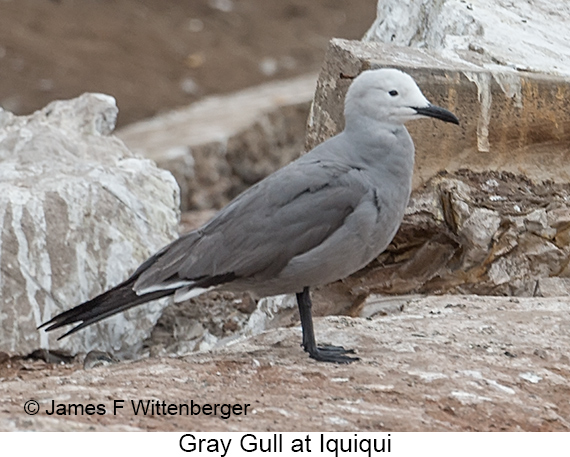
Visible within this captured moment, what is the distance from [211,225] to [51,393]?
91 centimetres

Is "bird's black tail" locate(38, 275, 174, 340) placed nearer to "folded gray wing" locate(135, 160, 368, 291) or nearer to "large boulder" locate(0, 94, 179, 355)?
"folded gray wing" locate(135, 160, 368, 291)

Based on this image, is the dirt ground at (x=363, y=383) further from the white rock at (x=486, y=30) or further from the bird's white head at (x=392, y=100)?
the white rock at (x=486, y=30)

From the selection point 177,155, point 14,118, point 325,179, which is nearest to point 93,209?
point 14,118

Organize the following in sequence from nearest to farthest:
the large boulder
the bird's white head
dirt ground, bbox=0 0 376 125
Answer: the bird's white head → the large boulder → dirt ground, bbox=0 0 376 125

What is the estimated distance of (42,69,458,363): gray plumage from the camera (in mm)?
4031

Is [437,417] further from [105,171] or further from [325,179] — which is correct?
[105,171]

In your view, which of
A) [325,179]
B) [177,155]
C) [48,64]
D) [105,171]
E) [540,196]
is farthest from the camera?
[48,64]

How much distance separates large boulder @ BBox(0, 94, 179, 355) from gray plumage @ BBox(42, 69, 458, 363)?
3.91 ft

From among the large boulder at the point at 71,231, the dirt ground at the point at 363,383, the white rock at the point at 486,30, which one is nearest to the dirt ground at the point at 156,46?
the large boulder at the point at 71,231

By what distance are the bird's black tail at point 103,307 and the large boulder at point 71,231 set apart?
3.78 feet

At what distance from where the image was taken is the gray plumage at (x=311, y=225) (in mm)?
4031

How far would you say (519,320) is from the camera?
180 inches

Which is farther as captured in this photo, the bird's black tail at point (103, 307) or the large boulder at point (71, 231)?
the large boulder at point (71, 231)

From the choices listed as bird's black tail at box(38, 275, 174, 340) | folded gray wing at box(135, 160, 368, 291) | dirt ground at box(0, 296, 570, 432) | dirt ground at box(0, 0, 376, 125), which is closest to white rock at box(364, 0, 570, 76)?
dirt ground at box(0, 296, 570, 432)
